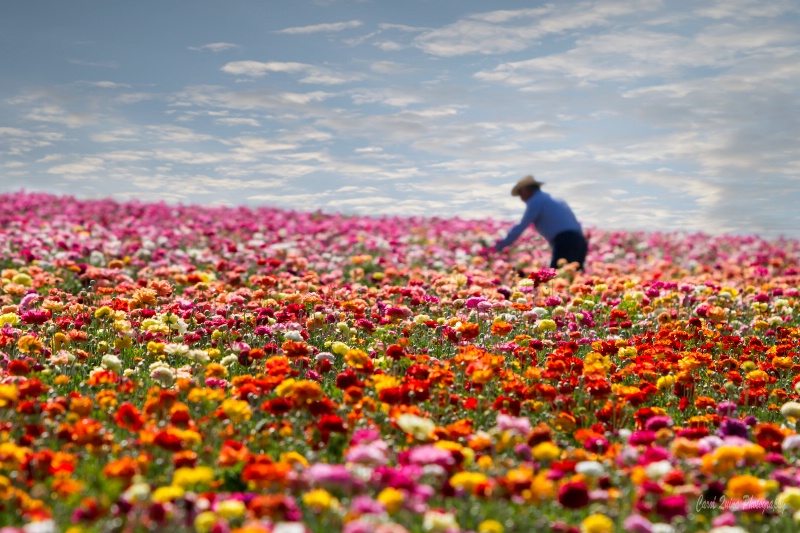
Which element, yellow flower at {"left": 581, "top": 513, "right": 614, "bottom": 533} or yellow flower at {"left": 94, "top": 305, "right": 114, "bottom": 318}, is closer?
yellow flower at {"left": 581, "top": 513, "right": 614, "bottom": 533}

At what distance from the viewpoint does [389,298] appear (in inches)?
442

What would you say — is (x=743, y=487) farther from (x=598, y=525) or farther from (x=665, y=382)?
(x=665, y=382)

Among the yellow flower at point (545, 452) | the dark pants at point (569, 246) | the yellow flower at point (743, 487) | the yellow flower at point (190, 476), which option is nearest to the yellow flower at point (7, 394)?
the yellow flower at point (190, 476)

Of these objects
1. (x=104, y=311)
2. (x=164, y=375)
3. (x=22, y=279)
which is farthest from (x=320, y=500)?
(x=22, y=279)

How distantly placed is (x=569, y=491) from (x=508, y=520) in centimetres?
51

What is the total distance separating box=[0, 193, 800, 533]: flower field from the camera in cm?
368

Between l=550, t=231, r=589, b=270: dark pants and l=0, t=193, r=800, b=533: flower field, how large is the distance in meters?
2.80

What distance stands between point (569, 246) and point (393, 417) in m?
10.7

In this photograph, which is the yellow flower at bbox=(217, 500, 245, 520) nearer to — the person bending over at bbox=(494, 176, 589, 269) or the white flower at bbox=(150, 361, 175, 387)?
the white flower at bbox=(150, 361, 175, 387)

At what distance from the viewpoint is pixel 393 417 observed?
4883 mm

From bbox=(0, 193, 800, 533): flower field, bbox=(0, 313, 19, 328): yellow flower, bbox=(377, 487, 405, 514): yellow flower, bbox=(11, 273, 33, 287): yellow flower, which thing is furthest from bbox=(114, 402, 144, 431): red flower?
bbox=(11, 273, 33, 287): yellow flower

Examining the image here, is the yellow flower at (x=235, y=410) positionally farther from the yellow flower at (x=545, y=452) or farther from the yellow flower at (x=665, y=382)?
the yellow flower at (x=665, y=382)

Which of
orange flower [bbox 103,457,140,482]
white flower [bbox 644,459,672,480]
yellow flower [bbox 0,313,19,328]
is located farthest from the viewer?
yellow flower [bbox 0,313,19,328]

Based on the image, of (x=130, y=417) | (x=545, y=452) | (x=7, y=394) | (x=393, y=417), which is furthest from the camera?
(x=393, y=417)
